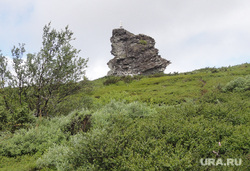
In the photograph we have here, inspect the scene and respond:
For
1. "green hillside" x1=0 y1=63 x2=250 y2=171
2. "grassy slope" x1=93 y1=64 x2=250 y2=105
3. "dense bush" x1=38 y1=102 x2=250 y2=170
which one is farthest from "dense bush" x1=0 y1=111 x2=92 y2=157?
"grassy slope" x1=93 y1=64 x2=250 y2=105

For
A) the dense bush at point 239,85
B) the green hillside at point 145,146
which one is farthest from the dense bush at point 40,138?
the dense bush at point 239,85

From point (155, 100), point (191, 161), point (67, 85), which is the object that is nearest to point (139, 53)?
point (155, 100)

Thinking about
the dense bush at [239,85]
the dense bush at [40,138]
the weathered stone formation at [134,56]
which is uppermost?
the weathered stone formation at [134,56]

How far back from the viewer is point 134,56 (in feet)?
197

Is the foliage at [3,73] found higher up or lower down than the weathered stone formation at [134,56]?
lower down

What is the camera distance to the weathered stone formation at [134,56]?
5766 centimetres

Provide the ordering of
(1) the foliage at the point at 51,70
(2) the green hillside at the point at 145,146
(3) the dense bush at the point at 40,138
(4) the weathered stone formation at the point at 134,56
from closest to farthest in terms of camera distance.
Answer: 1. (2) the green hillside at the point at 145,146
2. (3) the dense bush at the point at 40,138
3. (1) the foliage at the point at 51,70
4. (4) the weathered stone formation at the point at 134,56

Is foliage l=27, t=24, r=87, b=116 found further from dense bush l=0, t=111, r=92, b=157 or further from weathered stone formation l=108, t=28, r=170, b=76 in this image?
weathered stone formation l=108, t=28, r=170, b=76

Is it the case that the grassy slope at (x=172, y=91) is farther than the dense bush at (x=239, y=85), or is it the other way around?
the grassy slope at (x=172, y=91)

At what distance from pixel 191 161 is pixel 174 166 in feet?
2.00

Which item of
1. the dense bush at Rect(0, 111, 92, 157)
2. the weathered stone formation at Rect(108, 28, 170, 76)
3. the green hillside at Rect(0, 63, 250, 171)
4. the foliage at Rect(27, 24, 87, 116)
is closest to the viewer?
the green hillside at Rect(0, 63, 250, 171)

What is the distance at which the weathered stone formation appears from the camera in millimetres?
57656
